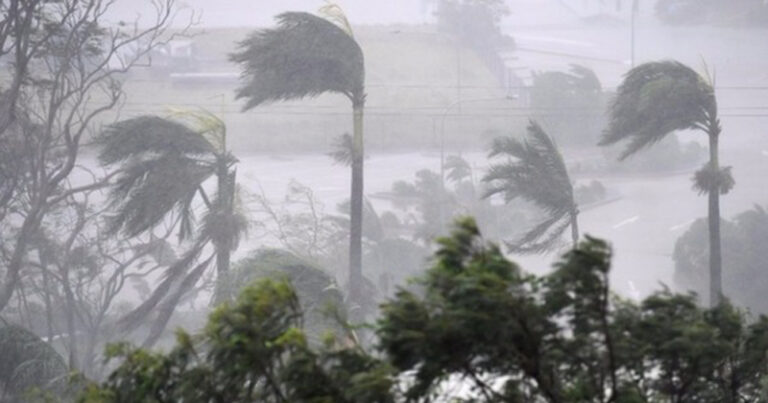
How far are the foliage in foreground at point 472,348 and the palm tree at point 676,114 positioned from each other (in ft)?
34.7

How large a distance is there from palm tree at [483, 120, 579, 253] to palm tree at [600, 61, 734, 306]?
99 centimetres

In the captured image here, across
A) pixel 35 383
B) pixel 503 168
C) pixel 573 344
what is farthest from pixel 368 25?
pixel 573 344

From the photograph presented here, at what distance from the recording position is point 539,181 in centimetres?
1811

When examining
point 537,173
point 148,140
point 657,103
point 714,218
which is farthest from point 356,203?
point 714,218

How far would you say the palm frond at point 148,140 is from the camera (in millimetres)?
17469

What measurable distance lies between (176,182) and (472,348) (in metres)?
12.1

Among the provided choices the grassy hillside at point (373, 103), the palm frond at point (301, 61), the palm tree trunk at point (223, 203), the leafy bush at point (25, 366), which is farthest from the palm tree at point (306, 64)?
the grassy hillside at point (373, 103)

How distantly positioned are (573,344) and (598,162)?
20.6 m

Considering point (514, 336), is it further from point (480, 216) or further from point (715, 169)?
point (480, 216)

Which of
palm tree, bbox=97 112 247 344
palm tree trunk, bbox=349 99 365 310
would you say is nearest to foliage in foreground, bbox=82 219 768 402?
palm tree, bbox=97 112 247 344

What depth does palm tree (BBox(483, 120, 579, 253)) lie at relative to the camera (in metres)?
17.9

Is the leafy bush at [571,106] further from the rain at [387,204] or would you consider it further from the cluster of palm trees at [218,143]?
the cluster of palm trees at [218,143]

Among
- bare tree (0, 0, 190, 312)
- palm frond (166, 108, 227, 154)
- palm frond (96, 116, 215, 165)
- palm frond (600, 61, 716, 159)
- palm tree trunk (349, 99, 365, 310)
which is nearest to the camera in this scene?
palm frond (600, 61, 716, 159)

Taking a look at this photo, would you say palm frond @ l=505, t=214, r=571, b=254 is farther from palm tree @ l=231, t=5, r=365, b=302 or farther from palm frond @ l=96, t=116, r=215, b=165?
palm frond @ l=96, t=116, r=215, b=165
